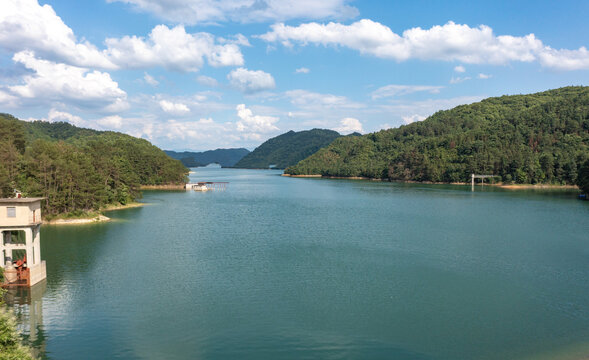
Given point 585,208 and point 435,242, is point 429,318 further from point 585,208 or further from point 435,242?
point 585,208

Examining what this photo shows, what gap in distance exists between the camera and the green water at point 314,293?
15016 mm

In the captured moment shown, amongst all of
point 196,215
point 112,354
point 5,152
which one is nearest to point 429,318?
point 112,354

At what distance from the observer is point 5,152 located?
142 feet

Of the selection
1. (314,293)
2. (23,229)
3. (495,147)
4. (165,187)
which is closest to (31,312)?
(23,229)

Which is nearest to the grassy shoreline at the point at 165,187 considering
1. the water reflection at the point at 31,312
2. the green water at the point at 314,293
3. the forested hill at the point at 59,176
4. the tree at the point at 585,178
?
the forested hill at the point at 59,176

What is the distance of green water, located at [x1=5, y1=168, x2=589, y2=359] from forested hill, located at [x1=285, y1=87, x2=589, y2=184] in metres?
69.0

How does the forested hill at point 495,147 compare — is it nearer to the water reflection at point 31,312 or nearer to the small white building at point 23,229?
the small white building at point 23,229

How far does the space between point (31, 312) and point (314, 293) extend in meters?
13.4

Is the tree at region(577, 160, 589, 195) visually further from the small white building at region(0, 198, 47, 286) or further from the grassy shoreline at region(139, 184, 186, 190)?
the grassy shoreline at region(139, 184, 186, 190)

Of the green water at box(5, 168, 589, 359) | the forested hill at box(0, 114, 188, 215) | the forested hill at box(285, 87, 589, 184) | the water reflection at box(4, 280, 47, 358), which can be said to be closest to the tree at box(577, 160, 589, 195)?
the forested hill at box(285, 87, 589, 184)

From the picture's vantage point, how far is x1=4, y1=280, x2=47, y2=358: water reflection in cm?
1505

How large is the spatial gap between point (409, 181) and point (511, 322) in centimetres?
11495

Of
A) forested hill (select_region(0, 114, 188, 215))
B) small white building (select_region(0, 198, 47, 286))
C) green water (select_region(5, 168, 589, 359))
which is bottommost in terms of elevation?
green water (select_region(5, 168, 589, 359))

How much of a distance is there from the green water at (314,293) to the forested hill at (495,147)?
68982 mm
